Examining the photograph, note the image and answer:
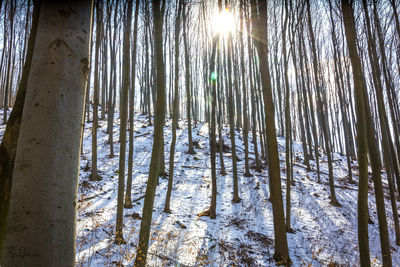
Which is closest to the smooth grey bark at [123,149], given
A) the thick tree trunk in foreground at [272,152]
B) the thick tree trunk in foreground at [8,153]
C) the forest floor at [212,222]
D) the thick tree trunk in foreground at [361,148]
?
the forest floor at [212,222]

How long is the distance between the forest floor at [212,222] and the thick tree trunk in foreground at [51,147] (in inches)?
129

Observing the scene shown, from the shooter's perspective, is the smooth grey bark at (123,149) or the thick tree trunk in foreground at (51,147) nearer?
the thick tree trunk in foreground at (51,147)

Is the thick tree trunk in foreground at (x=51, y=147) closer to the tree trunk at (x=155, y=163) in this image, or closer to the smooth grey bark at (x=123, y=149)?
the tree trunk at (x=155, y=163)

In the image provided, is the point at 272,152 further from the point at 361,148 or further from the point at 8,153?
the point at 8,153

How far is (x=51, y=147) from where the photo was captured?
0.72 m

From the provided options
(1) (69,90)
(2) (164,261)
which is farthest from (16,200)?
(2) (164,261)

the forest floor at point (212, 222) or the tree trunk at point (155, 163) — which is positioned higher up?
the tree trunk at point (155, 163)

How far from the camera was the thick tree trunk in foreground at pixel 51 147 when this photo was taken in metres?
0.67

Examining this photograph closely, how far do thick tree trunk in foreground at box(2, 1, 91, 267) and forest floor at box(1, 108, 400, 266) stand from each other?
3.27 metres

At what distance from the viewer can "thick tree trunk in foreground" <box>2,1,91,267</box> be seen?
2.21 ft

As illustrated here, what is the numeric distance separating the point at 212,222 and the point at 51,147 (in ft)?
20.7

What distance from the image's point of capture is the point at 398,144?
295 inches

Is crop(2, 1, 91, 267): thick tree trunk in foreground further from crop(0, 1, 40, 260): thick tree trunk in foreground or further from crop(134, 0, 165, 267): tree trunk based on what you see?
crop(134, 0, 165, 267): tree trunk

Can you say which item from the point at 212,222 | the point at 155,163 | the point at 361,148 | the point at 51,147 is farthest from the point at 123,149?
the point at 361,148
